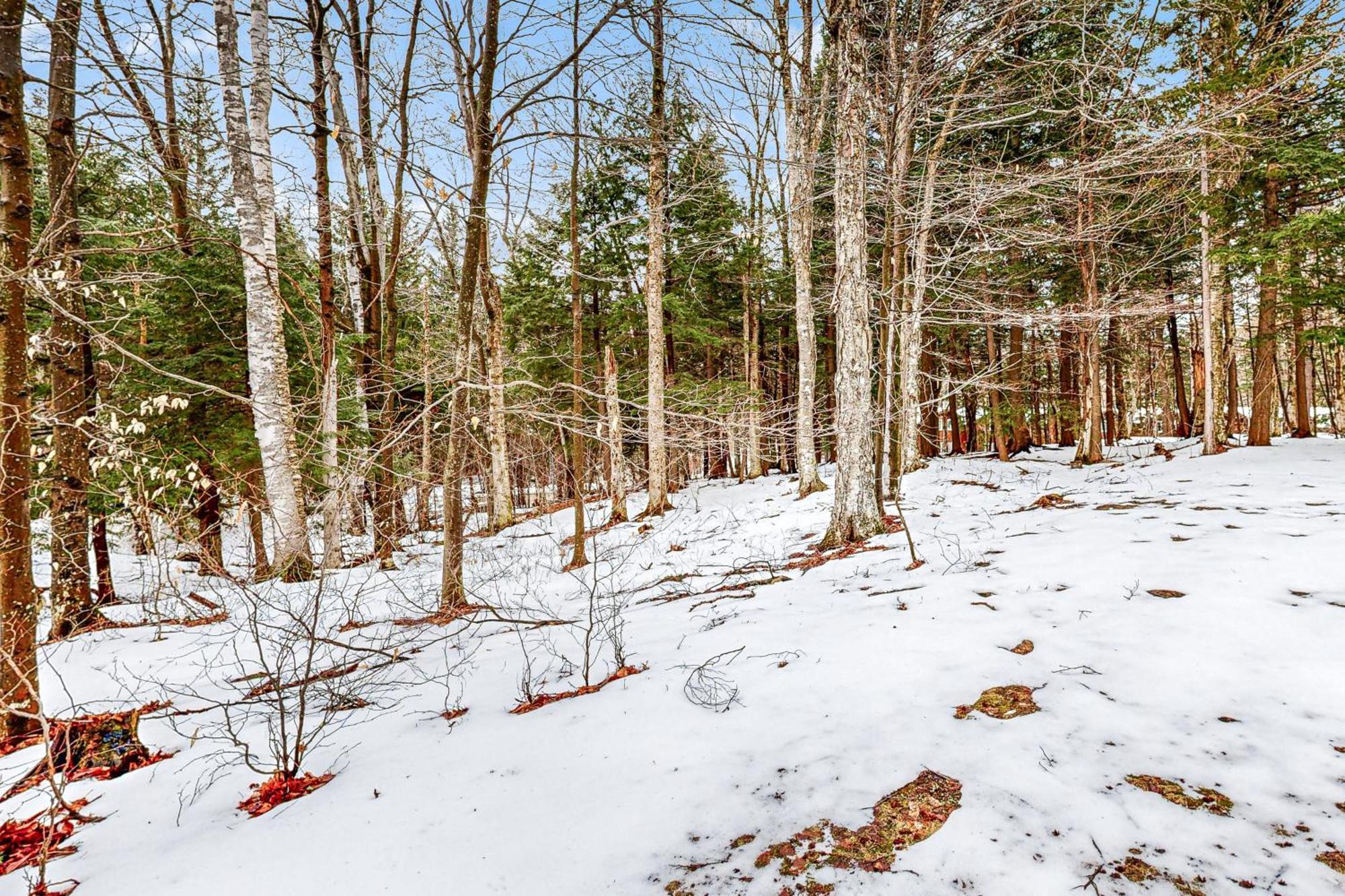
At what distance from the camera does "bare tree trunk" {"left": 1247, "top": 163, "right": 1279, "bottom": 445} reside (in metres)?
8.98

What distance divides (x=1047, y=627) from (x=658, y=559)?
601 cm

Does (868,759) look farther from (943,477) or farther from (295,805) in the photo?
(943,477)

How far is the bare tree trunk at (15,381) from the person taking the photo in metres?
2.82

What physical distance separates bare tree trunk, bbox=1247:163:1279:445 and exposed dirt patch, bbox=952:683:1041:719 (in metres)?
9.93

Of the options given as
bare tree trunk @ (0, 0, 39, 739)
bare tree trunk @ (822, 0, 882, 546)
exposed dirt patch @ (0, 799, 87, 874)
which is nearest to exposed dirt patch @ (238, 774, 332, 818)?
exposed dirt patch @ (0, 799, 87, 874)

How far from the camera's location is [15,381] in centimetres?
290

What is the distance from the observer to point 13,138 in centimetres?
289

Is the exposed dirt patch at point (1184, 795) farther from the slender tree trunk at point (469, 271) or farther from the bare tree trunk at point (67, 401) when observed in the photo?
the bare tree trunk at point (67, 401)

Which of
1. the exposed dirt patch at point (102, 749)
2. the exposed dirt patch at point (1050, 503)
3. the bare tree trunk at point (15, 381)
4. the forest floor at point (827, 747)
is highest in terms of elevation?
the bare tree trunk at point (15, 381)

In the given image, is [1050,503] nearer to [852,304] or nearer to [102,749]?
[852,304]

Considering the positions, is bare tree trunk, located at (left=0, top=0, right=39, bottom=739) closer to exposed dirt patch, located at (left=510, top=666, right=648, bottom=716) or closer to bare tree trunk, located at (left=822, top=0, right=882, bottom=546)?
exposed dirt patch, located at (left=510, top=666, right=648, bottom=716)

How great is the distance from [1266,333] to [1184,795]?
13.0 metres

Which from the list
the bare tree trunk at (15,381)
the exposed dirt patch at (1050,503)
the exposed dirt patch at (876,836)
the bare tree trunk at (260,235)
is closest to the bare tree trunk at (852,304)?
the exposed dirt patch at (1050,503)

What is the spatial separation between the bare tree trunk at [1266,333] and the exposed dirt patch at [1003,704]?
391 inches
